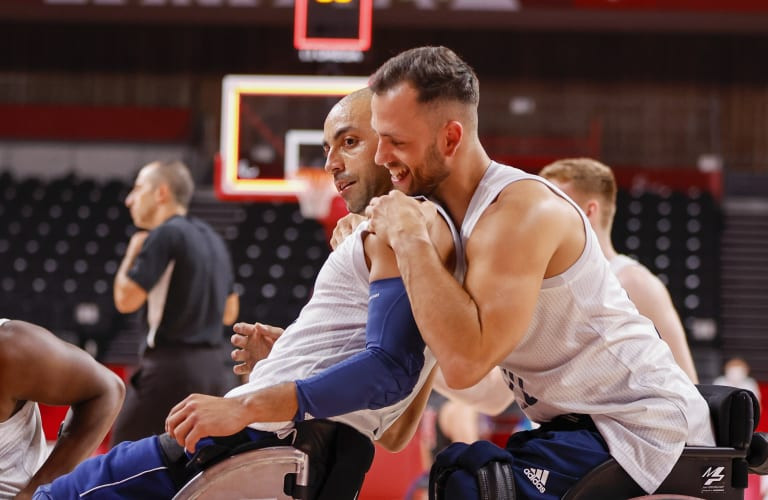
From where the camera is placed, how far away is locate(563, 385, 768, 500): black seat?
7.36 feet

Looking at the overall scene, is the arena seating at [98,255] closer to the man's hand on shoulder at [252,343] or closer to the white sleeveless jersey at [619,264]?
the white sleeveless jersey at [619,264]

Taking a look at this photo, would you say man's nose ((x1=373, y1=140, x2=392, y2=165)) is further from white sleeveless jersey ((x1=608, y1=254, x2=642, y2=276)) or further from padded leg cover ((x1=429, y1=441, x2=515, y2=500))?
white sleeveless jersey ((x1=608, y1=254, x2=642, y2=276))

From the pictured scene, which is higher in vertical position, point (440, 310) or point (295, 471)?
point (440, 310)

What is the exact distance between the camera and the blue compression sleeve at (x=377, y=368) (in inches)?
82.7

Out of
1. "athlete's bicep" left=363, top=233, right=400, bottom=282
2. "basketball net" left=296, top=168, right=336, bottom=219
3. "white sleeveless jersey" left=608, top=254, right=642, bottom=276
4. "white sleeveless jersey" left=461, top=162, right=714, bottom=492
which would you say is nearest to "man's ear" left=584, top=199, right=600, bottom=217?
"white sleeveless jersey" left=608, top=254, right=642, bottom=276

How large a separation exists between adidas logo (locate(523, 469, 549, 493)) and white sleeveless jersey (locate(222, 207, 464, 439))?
36 cm

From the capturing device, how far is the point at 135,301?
14.9 ft

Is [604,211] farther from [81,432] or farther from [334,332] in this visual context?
[81,432]

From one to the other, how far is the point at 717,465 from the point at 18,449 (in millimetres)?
1830

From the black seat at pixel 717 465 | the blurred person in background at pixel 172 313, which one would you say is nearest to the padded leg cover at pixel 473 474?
the black seat at pixel 717 465

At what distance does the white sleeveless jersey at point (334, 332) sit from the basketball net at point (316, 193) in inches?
214

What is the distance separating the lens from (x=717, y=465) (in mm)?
2338

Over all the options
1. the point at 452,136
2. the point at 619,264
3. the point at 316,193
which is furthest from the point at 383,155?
the point at 316,193

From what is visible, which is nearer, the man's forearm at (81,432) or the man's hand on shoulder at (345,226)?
the man's forearm at (81,432)
